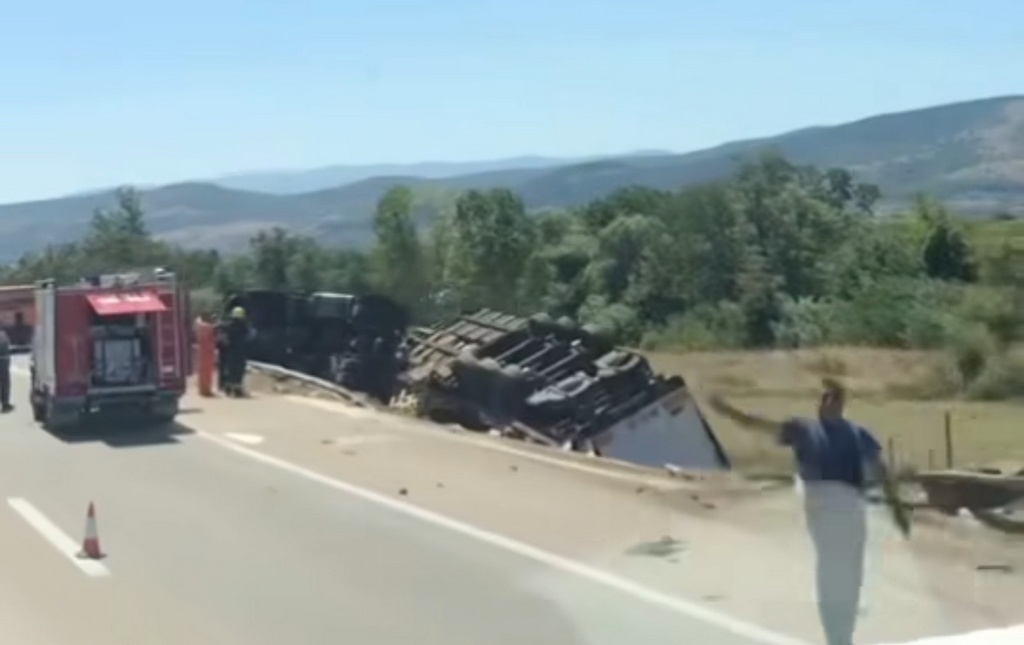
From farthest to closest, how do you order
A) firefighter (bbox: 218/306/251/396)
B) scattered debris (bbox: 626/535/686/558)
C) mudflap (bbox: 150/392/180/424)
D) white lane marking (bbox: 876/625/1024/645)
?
firefighter (bbox: 218/306/251/396) → mudflap (bbox: 150/392/180/424) → scattered debris (bbox: 626/535/686/558) → white lane marking (bbox: 876/625/1024/645)

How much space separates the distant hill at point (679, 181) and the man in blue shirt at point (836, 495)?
27.2 m

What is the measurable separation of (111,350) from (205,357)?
5.37m

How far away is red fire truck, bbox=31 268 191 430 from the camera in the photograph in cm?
2630

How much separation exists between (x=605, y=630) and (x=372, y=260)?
54.6 meters

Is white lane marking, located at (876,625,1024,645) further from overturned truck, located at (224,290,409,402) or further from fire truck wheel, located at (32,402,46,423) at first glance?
overturned truck, located at (224,290,409,402)

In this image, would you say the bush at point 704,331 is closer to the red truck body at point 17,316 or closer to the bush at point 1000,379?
the bush at point 1000,379

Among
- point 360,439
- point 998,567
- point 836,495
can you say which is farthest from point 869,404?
point 836,495

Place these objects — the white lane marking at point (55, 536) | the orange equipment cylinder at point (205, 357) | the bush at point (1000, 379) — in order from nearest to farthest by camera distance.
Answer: the white lane marking at point (55, 536) < the orange equipment cylinder at point (205, 357) < the bush at point (1000, 379)

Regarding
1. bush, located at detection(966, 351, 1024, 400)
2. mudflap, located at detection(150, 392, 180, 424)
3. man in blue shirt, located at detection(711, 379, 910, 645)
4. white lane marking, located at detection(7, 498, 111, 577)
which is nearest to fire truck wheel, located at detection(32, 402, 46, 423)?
mudflap, located at detection(150, 392, 180, 424)

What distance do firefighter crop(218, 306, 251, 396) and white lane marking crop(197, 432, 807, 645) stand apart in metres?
10.1

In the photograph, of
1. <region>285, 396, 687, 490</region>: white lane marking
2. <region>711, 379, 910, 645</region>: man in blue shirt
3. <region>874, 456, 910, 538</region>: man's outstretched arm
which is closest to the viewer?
<region>711, 379, 910, 645</region>: man in blue shirt

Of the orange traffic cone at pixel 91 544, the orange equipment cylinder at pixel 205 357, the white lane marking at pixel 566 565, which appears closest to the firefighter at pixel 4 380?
the orange equipment cylinder at pixel 205 357

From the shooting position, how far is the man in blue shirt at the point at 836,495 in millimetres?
10352

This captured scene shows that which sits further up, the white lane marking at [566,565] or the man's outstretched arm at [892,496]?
the man's outstretched arm at [892,496]
